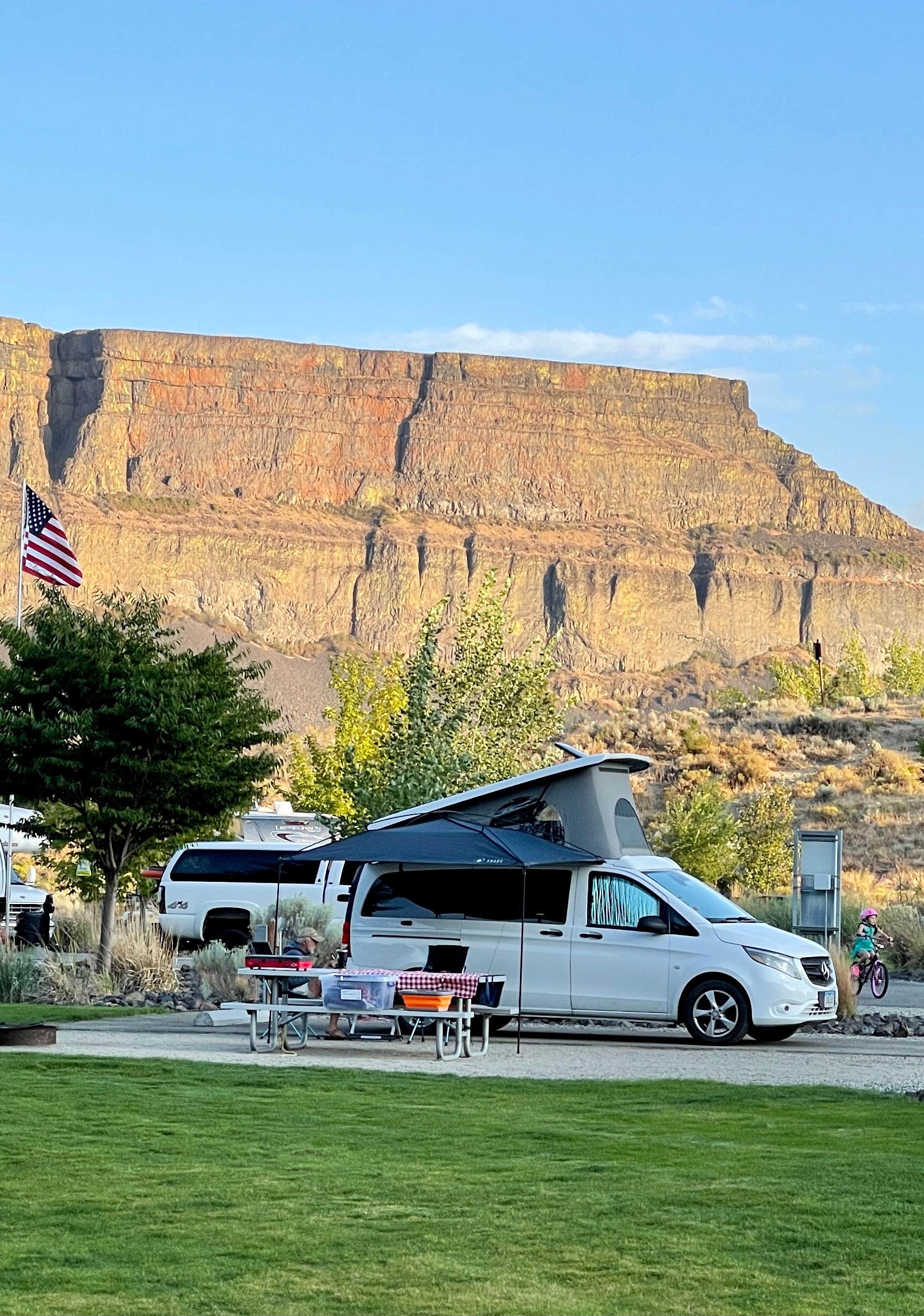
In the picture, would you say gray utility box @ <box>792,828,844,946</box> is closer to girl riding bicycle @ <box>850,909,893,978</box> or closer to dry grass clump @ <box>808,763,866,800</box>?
girl riding bicycle @ <box>850,909,893,978</box>

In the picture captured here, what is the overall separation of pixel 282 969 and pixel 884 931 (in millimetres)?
16236

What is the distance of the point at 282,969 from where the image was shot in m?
16.5

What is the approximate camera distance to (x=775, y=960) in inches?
675

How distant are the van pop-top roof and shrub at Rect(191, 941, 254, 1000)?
381 centimetres

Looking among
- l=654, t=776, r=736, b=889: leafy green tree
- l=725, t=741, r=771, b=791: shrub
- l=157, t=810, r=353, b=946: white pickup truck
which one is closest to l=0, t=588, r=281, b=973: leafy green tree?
l=157, t=810, r=353, b=946: white pickup truck

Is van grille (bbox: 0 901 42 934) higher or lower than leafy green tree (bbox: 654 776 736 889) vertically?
lower

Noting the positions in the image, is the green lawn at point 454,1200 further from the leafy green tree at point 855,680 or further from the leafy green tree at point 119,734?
the leafy green tree at point 855,680

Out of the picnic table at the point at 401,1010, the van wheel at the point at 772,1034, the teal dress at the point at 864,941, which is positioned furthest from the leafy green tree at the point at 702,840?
the picnic table at the point at 401,1010

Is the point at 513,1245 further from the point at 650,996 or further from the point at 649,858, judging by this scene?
the point at 649,858

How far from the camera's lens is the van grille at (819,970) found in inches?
686

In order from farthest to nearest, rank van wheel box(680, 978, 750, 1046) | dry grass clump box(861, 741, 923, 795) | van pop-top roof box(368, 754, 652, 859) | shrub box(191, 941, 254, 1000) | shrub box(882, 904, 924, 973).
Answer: dry grass clump box(861, 741, 923, 795) < shrub box(882, 904, 924, 973) < shrub box(191, 941, 254, 1000) < van pop-top roof box(368, 754, 652, 859) < van wheel box(680, 978, 750, 1046)

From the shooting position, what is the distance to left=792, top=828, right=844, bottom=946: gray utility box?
2538 cm

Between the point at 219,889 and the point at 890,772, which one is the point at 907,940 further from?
the point at 890,772

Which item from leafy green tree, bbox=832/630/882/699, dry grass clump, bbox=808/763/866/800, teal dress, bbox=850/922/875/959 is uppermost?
leafy green tree, bbox=832/630/882/699
